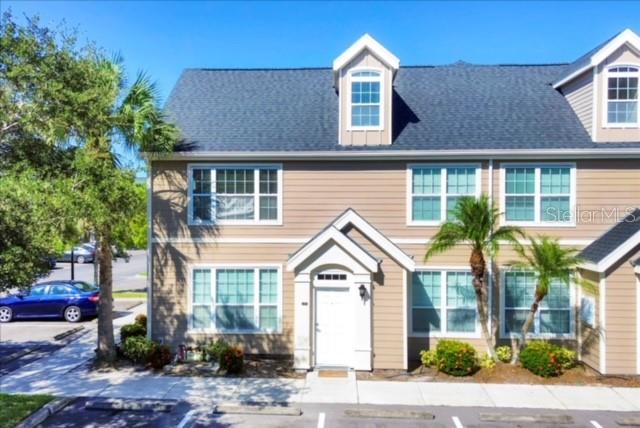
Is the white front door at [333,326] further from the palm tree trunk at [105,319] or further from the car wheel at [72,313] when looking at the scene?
the car wheel at [72,313]

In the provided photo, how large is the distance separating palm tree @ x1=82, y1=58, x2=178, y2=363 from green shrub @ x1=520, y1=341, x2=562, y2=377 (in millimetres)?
11560

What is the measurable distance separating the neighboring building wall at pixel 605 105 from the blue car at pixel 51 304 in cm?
2012

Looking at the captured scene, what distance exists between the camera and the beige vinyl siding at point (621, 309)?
1253 centimetres

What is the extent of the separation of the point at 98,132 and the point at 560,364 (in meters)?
13.9

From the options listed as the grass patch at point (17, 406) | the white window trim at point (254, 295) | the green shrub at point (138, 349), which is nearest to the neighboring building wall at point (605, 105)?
the white window trim at point (254, 295)

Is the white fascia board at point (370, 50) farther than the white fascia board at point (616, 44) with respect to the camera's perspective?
Yes

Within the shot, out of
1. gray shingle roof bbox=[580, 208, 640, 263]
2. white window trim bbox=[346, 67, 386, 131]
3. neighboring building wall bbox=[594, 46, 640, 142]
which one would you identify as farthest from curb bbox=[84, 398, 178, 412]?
neighboring building wall bbox=[594, 46, 640, 142]

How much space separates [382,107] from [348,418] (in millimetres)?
9140

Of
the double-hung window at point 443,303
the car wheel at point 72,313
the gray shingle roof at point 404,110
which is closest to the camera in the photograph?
the double-hung window at point 443,303

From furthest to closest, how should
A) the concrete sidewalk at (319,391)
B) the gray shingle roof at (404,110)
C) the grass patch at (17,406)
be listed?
the gray shingle roof at (404,110) < the concrete sidewalk at (319,391) < the grass patch at (17,406)

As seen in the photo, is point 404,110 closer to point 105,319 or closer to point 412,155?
point 412,155

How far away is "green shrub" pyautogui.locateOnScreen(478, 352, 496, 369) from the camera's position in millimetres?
13047

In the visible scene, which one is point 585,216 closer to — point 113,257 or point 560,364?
point 560,364

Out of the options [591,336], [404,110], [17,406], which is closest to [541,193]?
[591,336]
